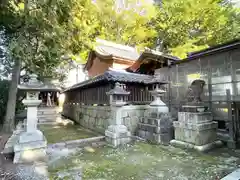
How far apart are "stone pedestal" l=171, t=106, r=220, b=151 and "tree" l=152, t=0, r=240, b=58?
23.5 ft

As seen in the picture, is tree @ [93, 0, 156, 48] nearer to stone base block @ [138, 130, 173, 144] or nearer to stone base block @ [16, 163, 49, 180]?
stone base block @ [138, 130, 173, 144]

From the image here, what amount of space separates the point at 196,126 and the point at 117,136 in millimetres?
3042

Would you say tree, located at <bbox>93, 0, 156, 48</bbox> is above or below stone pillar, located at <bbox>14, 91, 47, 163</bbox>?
above

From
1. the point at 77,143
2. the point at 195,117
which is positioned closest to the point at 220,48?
the point at 195,117

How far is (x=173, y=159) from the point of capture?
470 centimetres

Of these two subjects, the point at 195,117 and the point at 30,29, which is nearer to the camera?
the point at 195,117

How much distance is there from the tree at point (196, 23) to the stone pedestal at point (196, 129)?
23.5 feet

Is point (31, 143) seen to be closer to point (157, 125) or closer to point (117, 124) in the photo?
point (117, 124)

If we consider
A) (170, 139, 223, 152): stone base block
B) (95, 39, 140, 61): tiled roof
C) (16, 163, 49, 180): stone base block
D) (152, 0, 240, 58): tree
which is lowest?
(16, 163, 49, 180): stone base block

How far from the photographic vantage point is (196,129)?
5488 mm

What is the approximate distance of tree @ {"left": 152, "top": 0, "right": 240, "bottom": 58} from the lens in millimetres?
12898

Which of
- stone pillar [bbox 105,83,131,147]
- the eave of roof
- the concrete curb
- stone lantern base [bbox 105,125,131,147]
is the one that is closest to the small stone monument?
the eave of roof

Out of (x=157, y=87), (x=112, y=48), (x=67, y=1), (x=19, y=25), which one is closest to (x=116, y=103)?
(x=157, y=87)

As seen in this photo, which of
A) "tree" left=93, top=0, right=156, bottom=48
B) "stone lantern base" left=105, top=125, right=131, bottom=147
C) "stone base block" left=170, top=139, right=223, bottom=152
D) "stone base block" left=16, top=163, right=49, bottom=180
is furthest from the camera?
"tree" left=93, top=0, right=156, bottom=48
